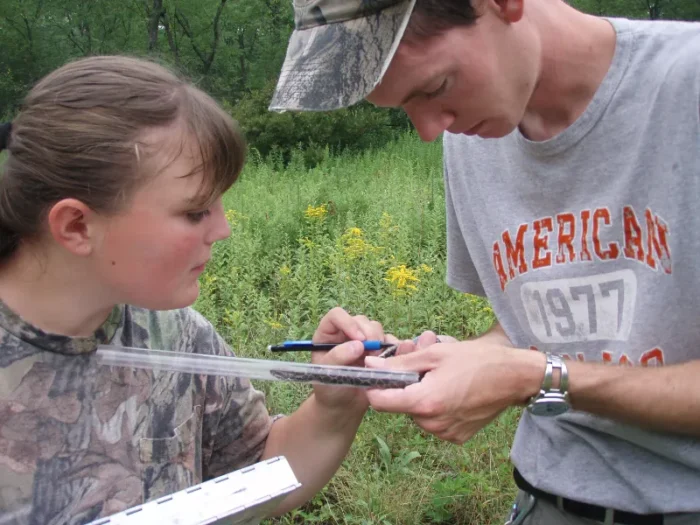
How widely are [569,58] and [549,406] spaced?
743 millimetres

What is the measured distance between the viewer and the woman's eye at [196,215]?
1.62 meters

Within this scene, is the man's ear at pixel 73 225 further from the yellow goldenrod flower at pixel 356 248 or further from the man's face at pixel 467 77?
the yellow goldenrod flower at pixel 356 248

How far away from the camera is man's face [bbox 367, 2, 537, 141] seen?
152 centimetres

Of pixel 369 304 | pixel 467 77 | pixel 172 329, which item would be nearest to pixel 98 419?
pixel 172 329

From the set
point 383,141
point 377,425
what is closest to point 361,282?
point 377,425

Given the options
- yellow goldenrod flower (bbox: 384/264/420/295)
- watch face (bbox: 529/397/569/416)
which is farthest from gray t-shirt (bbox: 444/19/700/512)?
yellow goldenrod flower (bbox: 384/264/420/295)

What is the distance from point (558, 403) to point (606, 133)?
1.89ft

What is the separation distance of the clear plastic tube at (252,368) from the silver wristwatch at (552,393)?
26 cm

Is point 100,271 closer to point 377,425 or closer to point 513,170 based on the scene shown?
point 513,170

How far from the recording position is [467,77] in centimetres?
156

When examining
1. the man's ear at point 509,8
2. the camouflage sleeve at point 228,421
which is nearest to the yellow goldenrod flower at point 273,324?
the camouflage sleeve at point 228,421

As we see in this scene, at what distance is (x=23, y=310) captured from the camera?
5.14ft

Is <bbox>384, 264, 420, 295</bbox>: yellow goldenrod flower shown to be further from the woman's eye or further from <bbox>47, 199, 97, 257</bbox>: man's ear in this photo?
<bbox>47, 199, 97, 257</bbox>: man's ear

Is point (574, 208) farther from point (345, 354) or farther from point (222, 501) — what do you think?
point (222, 501)
